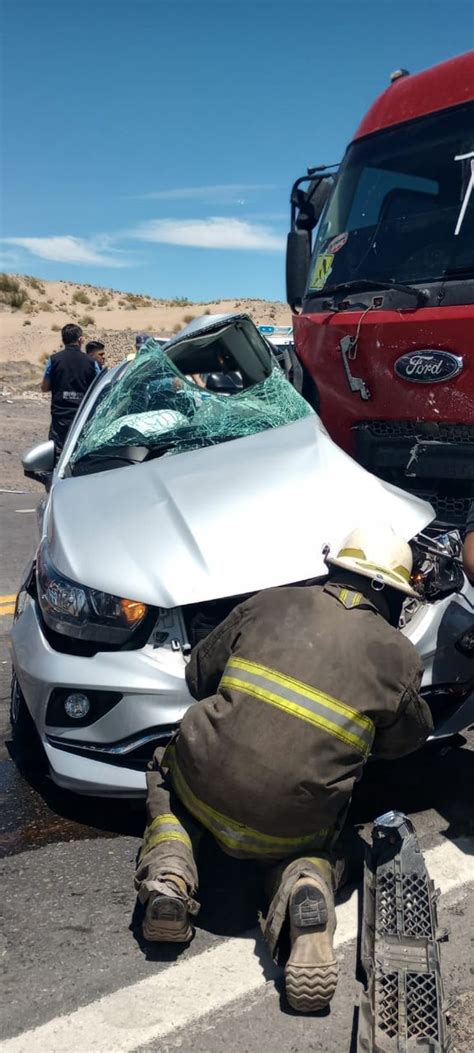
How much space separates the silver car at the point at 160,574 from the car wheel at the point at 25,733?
2 centimetres

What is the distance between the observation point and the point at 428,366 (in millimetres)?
4977

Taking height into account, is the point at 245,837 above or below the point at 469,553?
below

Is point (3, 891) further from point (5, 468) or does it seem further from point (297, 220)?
point (5, 468)

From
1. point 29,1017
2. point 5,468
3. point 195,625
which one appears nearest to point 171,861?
point 29,1017

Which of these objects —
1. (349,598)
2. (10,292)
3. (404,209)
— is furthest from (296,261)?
(10,292)

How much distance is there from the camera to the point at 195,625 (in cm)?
345

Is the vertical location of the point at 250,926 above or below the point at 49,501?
below

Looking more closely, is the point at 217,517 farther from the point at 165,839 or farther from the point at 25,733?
the point at 25,733

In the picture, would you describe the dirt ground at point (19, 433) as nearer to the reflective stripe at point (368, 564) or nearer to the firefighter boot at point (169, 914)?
the reflective stripe at point (368, 564)

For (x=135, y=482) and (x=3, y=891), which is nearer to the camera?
(x=3, y=891)

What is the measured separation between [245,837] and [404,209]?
3.92 metres

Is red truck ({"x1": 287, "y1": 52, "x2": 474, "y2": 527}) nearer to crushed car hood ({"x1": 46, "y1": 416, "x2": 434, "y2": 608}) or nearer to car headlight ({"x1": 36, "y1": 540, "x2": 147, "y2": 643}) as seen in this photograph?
crushed car hood ({"x1": 46, "y1": 416, "x2": 434, "y2": 608})

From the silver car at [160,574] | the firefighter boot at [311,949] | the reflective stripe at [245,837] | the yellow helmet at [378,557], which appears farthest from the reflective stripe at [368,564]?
the firefighter boot at [311,949]

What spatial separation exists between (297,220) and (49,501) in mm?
3238
